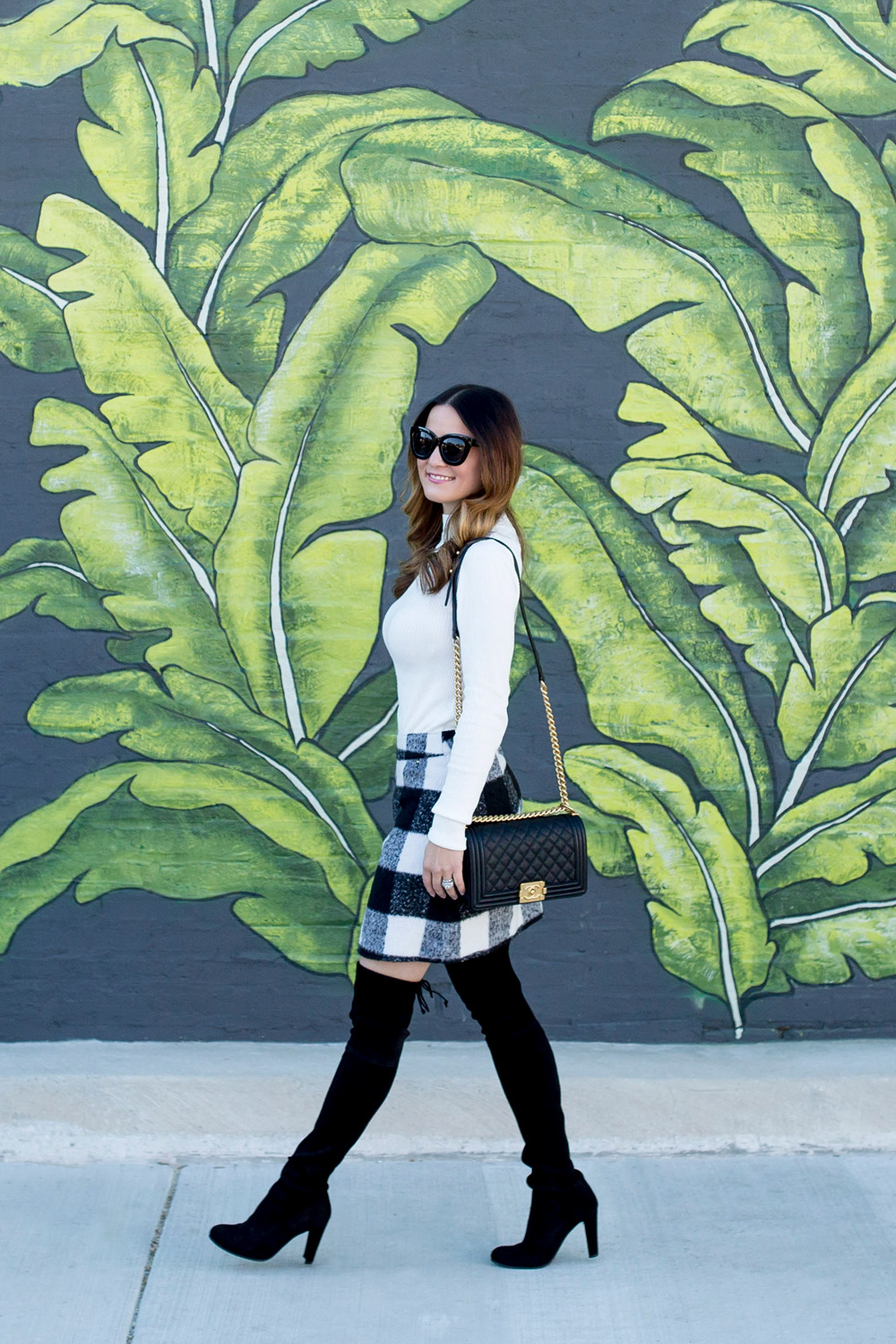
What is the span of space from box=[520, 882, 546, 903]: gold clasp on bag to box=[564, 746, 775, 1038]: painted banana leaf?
112cm

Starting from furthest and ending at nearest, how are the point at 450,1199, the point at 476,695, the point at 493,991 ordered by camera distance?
the point at 450,1199
the point at 493,991
the point at 476,695

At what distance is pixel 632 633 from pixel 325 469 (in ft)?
3.07

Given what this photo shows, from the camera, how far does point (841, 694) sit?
3.57 meters

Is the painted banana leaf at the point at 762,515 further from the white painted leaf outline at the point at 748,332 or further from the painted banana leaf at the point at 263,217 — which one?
the painted banana leaf at the point at 263,217

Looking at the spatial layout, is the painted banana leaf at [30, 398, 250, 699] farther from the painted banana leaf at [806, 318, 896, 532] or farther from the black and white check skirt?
the painted banana leaf at [806, 318, 896, 532]

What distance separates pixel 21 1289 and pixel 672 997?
181cm

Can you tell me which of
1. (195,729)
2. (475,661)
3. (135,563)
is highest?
(135,563)

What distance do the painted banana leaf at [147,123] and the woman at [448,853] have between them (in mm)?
1362

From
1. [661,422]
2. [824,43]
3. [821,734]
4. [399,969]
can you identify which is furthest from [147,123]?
[821,734]

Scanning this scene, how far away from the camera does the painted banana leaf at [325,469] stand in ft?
11.3

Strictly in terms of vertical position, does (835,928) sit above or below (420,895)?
below

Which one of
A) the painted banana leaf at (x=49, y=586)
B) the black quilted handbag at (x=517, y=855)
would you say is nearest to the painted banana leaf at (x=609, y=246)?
the painted banana leaf at (x=49, y=586)

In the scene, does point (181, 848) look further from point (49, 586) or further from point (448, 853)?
point (448, 853)

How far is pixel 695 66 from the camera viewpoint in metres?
3.43
